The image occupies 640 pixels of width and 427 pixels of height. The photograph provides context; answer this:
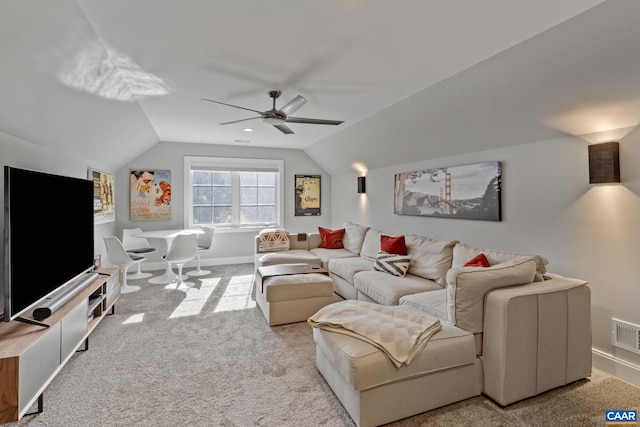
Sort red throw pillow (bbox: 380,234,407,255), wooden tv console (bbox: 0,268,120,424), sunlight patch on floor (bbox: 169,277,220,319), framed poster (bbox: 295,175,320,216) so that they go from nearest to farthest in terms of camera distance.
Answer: wooden tv console (bbox: 0,268,120,424) → sunlight patch on floor (bbox: 169,277,220,319) → red throw pillow (bbox: 380,234,407,255) → framed poster (bbox: 295,175,320,216)

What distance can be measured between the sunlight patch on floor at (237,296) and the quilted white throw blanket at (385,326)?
195 centimetres

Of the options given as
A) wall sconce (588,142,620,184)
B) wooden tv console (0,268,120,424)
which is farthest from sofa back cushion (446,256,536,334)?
Answer: wooden tv console (0,268,120,424)

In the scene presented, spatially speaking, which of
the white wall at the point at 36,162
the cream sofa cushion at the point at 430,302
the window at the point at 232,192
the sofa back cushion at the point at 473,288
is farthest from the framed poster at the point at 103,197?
the sofa back cushion at the point at 473,288

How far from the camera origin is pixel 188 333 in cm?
317

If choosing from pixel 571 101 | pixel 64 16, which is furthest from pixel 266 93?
pixel 571 101

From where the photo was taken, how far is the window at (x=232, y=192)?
625 centimetres

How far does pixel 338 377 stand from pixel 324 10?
7.63 ft

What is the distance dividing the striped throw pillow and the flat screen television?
3.13 metres

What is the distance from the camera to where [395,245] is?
394 centimetres

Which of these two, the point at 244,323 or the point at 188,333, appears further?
the point at 244,323

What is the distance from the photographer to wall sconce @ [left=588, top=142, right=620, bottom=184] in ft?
7.59

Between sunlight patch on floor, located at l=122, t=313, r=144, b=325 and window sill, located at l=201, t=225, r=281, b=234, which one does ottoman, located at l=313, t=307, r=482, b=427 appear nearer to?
sunlight patch on floor, located at l=122, t=313, r=144, b=325

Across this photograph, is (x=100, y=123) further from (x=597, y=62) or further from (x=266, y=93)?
(x=597, y=62)

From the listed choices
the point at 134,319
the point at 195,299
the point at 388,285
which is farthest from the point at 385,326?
the point at 195,299
